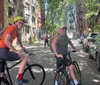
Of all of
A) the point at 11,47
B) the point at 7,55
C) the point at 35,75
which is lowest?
the point at 35,75

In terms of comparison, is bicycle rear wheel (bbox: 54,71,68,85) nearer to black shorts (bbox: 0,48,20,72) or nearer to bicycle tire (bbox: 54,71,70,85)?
bicycle tire (bbox: 54,71,70,85)

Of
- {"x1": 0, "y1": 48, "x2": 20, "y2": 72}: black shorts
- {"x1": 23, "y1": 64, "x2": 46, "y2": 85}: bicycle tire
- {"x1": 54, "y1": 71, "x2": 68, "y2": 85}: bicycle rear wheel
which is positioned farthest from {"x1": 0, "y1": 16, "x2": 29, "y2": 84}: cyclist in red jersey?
{"x1": 54, "y1": 71, "x2": 68, "y2": 85}: bicycle rear wheel

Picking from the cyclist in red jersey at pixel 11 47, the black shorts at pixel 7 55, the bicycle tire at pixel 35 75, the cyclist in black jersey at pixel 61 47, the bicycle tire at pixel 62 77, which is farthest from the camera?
the bicycle tire at pixel 35 75

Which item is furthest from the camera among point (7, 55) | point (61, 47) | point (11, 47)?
point (61, 47)

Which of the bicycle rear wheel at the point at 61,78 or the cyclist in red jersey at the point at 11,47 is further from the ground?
the cyclist in red jersey at the point at 11,47

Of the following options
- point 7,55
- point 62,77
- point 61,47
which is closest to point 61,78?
point 62,77

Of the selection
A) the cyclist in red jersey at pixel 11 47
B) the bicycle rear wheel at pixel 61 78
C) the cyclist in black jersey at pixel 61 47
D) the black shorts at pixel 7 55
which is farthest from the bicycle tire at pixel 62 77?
the black shorts at pixel 7 55

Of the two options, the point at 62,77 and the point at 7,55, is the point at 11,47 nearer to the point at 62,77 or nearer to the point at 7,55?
the point at 7,55

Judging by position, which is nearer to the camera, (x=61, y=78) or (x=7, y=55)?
(x=7, y=55)

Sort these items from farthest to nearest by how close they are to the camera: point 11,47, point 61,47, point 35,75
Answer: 1. point 35,75
2. point 61,47
3. point 11,47

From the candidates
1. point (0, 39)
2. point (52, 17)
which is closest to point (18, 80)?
point (0, 39)

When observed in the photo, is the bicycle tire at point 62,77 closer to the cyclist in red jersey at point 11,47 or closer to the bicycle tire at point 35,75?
the bicycle tire at point 35,75

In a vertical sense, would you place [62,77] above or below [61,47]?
below

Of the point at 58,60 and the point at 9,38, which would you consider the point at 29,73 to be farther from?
the point at 9,38
